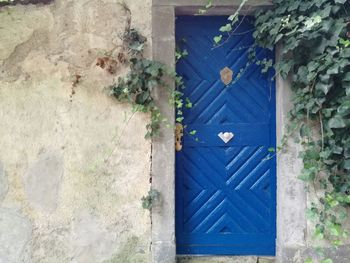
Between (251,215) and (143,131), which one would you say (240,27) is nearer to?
(143,131)

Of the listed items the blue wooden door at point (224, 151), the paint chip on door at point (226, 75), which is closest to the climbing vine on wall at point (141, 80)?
the blue wooden door at point (224, 151)

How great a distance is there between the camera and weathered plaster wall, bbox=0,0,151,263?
3.64m

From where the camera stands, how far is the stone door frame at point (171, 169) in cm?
364

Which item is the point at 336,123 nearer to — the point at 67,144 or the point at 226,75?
the point at 226,75

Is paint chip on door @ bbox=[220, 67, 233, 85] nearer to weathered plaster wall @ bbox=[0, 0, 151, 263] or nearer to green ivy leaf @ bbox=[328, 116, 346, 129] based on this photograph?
weathered plaster wall @ bbox=[0, 0, 151, 263]

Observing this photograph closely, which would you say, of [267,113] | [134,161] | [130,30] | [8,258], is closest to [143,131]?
[134,161]

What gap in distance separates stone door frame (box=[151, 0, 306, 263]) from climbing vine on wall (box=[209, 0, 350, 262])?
11 cm

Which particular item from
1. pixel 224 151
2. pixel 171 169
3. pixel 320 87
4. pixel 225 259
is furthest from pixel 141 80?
pixel 225 259

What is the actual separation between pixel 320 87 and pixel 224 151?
0.99 metres

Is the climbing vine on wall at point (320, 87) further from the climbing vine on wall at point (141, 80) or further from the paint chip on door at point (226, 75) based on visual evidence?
the climbing vine on wall at point (141, 80)

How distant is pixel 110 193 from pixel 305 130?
1.67 meters

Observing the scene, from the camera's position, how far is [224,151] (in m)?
3.88

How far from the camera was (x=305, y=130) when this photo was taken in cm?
354

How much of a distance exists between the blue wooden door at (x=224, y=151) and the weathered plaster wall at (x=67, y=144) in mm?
413
